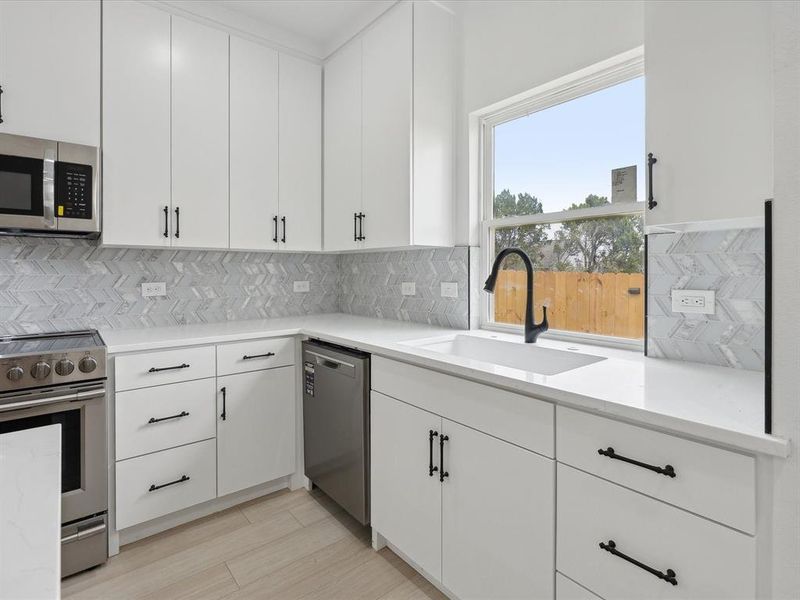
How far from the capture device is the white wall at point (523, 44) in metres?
1.69

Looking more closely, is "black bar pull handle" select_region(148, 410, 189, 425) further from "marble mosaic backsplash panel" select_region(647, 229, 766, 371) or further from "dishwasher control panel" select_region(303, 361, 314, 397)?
"marble mosaic backsplash panel" select_region(647, 229, 766, 371)

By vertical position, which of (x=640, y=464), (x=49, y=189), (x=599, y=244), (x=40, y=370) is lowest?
(x=640, y=464)

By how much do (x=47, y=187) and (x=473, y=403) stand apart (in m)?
2.06

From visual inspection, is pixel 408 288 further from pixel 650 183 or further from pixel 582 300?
pixel 650 183

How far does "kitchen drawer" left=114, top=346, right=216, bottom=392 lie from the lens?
1.95 metres

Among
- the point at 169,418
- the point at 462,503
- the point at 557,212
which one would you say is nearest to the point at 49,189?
the point at 169,418

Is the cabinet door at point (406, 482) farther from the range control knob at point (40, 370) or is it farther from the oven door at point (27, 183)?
the oven door at point (27, 183)

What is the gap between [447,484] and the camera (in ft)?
5.19

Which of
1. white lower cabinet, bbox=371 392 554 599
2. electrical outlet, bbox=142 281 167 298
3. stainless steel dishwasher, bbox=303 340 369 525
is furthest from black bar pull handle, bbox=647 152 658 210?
electrical outlet, bbox=142 281 167 298

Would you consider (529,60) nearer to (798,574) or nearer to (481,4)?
(481,4)

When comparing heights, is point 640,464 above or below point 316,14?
below

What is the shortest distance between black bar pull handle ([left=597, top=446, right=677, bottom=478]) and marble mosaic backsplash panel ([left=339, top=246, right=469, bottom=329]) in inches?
51.4

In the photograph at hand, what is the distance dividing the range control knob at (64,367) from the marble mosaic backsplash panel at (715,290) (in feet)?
7.48

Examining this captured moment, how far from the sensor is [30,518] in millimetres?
615
